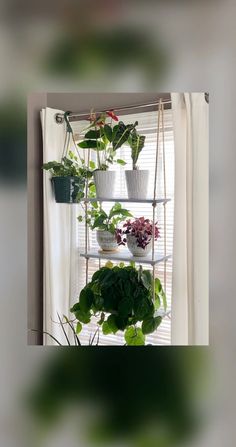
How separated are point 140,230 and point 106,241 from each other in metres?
0.06

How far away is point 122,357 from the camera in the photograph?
588 millimetres

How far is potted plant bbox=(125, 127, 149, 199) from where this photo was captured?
645mm

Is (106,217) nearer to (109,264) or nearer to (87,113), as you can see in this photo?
(109,264)

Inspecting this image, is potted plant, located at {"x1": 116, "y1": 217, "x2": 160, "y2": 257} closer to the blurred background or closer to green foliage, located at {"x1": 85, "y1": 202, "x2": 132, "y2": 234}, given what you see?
green foliage, located at {"x1": 85, "y1": 202, "x2": 132, "y2": 234}

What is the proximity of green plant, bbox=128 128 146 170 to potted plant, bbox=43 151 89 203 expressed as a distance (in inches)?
3.3

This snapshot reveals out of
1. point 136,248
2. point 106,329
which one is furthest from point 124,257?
point 106,329

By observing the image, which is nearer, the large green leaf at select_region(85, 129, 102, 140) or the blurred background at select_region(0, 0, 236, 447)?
the blurred background at select_region(0, 0, 236, 447)

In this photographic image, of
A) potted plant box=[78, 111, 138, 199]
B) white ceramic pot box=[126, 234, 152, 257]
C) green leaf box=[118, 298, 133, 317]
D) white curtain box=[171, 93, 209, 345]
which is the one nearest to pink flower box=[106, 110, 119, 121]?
potted plant box=[78, 111, 138, 199]

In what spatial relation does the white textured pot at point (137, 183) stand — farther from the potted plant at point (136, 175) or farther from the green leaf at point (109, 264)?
the green leaf at point (109, 264)

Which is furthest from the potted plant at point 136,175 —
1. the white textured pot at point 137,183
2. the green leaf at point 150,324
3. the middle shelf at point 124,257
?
the green leaf at point 150,324

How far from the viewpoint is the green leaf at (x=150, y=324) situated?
0.65 m

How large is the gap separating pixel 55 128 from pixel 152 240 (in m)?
0.26
